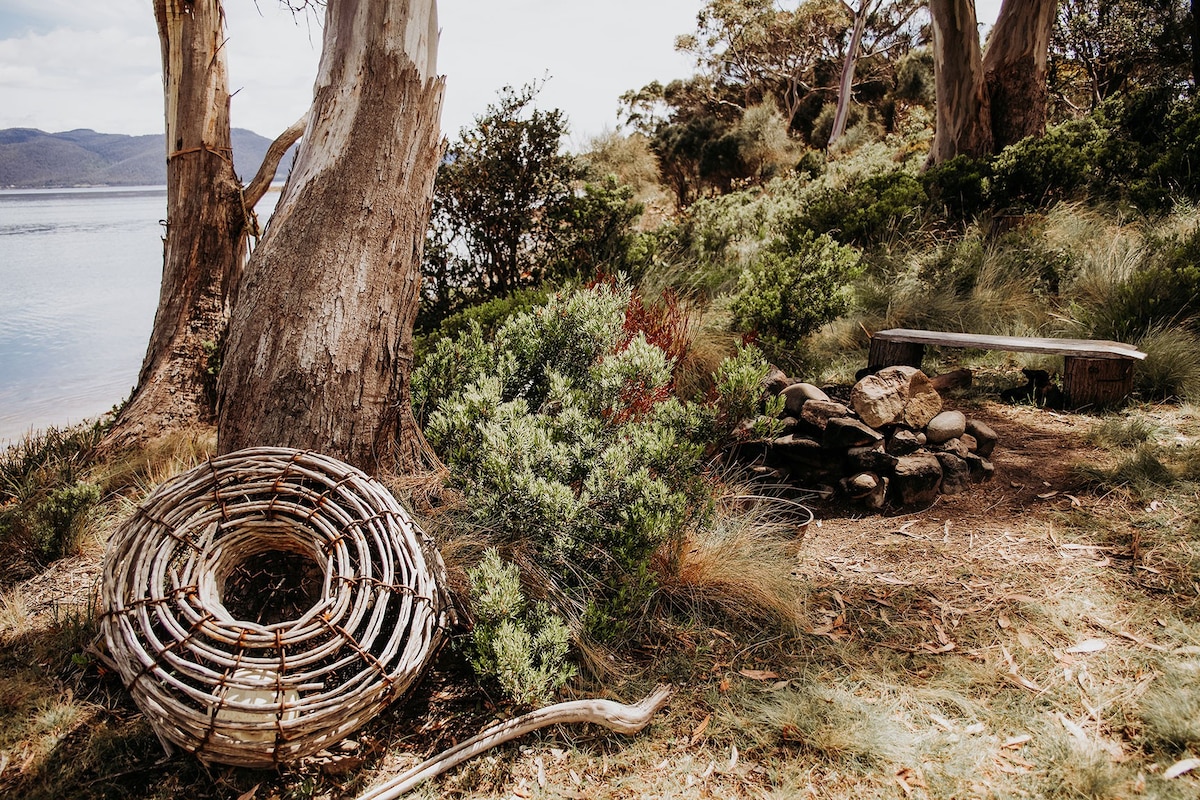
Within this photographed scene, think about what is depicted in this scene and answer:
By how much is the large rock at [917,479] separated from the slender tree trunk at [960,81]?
6.36 metres

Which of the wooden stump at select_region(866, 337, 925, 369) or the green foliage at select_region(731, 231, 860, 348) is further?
the green foliage at select_region(731, 231, 860, 348)

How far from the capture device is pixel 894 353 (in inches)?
210

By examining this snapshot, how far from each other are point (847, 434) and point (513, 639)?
240 cm

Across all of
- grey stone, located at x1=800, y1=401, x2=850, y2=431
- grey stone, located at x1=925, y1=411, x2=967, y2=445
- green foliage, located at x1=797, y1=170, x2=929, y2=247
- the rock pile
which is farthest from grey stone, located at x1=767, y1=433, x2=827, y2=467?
green foliage, located at x1=797, y1=170, x2=929, y2=247

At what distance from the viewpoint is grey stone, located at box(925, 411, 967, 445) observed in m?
4.21

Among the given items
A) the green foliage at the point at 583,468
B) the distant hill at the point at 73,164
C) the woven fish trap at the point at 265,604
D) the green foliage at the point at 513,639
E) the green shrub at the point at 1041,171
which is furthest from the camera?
the distant hill at the point at 73,164

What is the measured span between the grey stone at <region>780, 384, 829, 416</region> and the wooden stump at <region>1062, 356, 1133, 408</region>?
1.99 meters

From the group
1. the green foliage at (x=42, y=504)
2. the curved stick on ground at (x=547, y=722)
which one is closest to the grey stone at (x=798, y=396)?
the curved stick on ground at (x=547, y=722)

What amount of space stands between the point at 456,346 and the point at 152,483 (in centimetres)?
205

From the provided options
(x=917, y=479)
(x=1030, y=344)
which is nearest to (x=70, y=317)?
(x=917, y=479)

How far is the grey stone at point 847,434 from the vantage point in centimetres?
402

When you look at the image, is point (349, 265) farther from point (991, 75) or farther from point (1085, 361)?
point (991, 75)

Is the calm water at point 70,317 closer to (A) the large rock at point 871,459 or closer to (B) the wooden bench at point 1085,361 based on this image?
(A) the large rock at point 871,459

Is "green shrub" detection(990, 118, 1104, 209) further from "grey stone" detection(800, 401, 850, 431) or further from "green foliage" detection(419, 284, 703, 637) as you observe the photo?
"green foliage" detection(419, 284, 703, 637)
